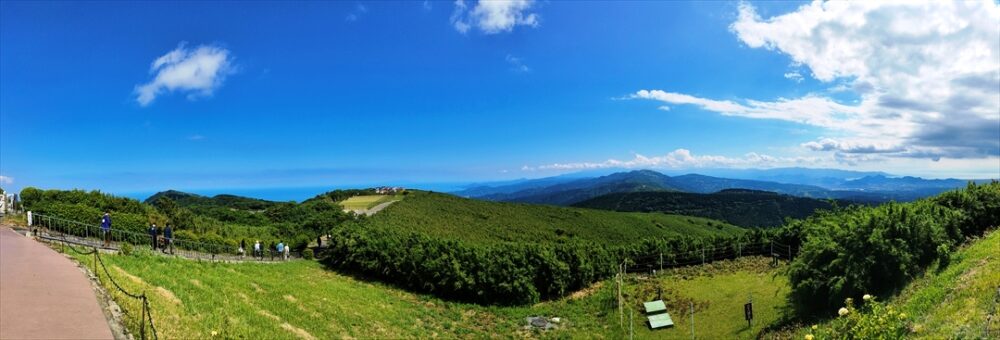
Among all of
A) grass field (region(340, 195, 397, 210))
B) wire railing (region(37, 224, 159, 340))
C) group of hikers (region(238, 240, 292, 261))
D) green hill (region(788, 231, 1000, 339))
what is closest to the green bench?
green hill (region(788, 231, 1000, 339))

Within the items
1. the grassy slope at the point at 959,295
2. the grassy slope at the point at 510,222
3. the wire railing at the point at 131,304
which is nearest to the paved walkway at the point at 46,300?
the wire railing at the point at 131,304

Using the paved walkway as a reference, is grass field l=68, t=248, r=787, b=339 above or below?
below

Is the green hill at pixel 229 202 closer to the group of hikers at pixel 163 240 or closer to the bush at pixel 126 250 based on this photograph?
the group of hikers at pixel 163 240

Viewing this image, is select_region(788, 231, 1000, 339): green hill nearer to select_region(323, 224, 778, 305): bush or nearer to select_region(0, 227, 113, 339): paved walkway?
select_region(0, 227, 113, 339): paved walkway

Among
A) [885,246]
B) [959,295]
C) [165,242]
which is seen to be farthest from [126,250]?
[885,246]

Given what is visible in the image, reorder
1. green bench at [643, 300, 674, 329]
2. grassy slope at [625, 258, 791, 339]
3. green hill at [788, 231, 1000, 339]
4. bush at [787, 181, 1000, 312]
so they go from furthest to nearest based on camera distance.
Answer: green bench at [643, 300, 674, 329] < grassy slope at [625, 258, 791, 339] < bush at [787, 181, 1000, 312] < green hill at [788, 231, 1000, 339]

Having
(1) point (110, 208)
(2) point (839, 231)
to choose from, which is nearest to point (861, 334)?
(2) point (839, 231)
